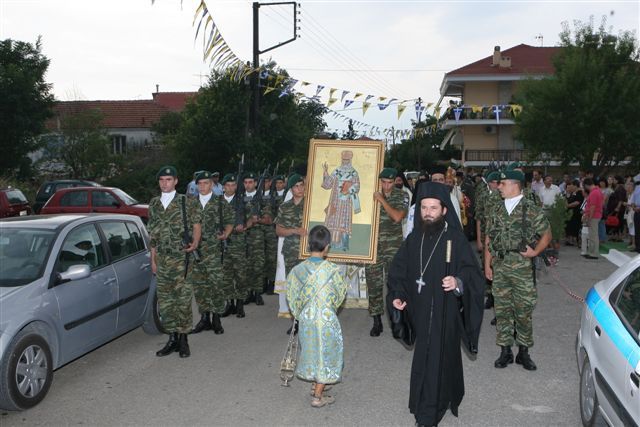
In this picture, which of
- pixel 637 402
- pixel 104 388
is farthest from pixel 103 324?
pixel 637 402

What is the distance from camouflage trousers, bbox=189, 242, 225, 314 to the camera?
8031 mm

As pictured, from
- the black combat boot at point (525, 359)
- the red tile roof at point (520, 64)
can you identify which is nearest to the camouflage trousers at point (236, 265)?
the black combat boot at point (525, 359)

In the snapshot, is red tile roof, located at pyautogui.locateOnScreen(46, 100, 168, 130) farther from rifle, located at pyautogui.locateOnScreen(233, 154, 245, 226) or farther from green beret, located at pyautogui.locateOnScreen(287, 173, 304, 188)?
green beret, located at pyautogui.locateOnScreen(287, 173, 304, 188)

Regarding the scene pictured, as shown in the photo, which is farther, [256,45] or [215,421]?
[256,45]

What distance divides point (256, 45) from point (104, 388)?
58.5 ft

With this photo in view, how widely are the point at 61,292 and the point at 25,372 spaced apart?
2.61ft

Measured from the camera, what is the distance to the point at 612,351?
419cm

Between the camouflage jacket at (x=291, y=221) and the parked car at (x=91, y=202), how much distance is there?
9.79 m

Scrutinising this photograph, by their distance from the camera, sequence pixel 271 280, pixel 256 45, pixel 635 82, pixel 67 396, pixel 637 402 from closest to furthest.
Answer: pixel 637 402 → pixel 67 396 → pixel 271 280 → pixel 256 45 → pixel 635 82

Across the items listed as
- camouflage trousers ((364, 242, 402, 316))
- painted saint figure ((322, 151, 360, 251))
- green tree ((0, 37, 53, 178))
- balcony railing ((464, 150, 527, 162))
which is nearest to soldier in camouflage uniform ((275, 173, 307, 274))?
painted saint figure ((322, 151, 360, 251))

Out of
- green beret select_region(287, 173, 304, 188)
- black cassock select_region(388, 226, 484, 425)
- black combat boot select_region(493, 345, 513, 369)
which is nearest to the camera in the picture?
black cassock select_region(388, 226, 484, 425)

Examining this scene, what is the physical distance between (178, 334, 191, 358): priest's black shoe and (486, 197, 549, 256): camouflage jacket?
3568 millimetres

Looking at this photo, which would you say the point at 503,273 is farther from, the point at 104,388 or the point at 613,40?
the point at 613,40

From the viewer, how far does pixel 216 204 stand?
28.3 ft
